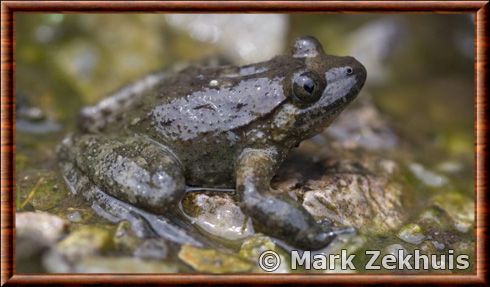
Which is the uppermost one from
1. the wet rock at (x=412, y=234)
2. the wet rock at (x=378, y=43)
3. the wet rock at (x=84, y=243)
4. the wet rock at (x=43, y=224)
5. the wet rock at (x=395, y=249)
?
the wet rock at (x=378, y=43)

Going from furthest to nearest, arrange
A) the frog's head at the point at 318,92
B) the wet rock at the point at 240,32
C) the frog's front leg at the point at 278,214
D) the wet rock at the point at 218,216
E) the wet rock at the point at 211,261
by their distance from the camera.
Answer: the wet rock at the point at 240,32 → the frog's head at the point at 318,92 → the wet rock at the point at 218,216 → the frog's front leg at the point at 278,214 → the wet rock at the point at 211,261

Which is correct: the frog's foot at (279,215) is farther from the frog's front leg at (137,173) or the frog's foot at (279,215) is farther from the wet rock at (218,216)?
the frog's front leg at (137,173)

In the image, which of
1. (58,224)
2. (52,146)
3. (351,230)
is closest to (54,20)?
(52,146)

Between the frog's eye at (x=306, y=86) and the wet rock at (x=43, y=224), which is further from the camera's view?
the frog's eye at (x=306, y=86)

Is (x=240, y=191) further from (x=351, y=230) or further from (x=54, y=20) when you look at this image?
(x=54, y=20)

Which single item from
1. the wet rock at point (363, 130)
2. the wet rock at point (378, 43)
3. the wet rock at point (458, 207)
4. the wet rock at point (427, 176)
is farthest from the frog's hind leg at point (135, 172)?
the wet rock at point (378, 43)

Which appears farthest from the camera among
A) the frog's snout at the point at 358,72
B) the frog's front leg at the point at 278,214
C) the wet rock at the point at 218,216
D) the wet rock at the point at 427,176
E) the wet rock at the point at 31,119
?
the wet rock at the point at 31,119
